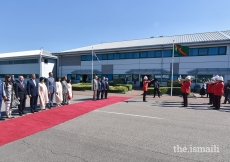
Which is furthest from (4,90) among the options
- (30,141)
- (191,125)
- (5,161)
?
(191,125)

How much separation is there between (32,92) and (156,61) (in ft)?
66.6

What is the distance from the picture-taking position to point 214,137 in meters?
4.30

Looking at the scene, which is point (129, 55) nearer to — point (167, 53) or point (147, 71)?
point (147, 71)

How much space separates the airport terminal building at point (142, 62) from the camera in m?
20.7

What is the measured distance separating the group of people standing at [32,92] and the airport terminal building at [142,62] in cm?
1700

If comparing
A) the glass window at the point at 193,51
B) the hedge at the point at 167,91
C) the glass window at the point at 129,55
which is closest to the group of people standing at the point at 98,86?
the hedge at the point at 167,91

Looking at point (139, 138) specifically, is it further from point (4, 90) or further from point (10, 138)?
point (4, 90)

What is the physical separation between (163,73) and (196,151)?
2098cm

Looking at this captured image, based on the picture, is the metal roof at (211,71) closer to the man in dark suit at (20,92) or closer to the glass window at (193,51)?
the glass window at (193,51)

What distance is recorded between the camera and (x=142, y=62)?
25.2m

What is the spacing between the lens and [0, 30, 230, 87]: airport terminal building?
2070 centimetres

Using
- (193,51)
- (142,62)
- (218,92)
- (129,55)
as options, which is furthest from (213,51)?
(218,92)

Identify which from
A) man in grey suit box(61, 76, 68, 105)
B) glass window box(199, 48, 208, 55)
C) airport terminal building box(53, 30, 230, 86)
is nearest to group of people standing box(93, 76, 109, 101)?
man in grey suit box(61, 76, 68, 105)

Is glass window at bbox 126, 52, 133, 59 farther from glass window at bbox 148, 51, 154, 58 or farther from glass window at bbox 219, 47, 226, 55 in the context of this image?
glass window at bbox 219, 47, 226, 55
